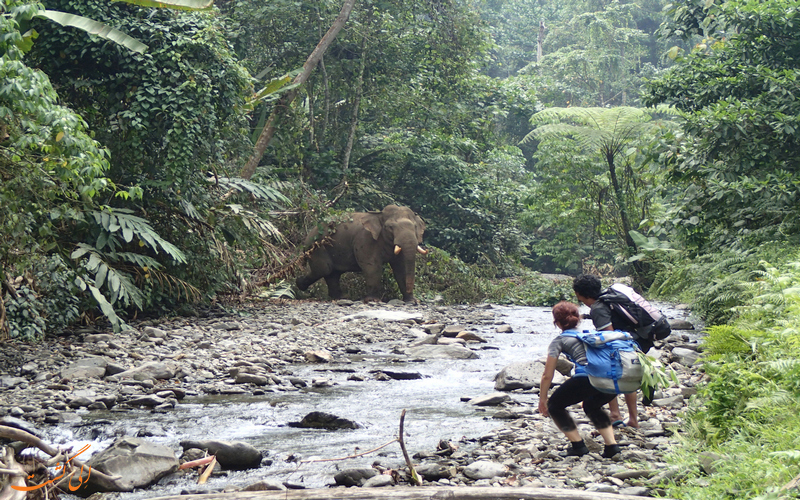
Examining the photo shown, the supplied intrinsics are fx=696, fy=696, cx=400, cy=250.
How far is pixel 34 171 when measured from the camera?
236 inches

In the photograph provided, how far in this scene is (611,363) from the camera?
4.15m

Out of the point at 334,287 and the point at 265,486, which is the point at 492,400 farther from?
the point at 334,287

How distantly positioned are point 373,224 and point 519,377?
842cm

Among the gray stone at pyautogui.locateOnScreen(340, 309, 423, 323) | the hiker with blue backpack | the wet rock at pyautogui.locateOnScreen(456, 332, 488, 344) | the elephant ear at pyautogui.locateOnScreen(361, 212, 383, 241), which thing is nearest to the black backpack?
the hiker with blue backpack

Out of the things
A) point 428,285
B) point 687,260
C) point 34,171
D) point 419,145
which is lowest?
point 428,285

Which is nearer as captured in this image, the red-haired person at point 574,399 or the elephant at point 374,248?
the red-haired person at point 574,399

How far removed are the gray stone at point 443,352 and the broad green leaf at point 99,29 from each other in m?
5.11

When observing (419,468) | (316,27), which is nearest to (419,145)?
(316,27)

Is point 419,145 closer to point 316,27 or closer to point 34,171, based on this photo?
point 316,27

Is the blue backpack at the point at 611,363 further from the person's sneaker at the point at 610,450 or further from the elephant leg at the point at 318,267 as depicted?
the elephant leg at the point at 318,267

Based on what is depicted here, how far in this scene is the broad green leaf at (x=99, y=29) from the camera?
8008 mm

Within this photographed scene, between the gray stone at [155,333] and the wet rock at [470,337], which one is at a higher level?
the gray stone at [155,333]

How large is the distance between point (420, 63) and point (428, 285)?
5.68 m

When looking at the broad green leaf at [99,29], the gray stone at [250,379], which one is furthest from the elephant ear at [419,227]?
the gray stone at [250,379]
